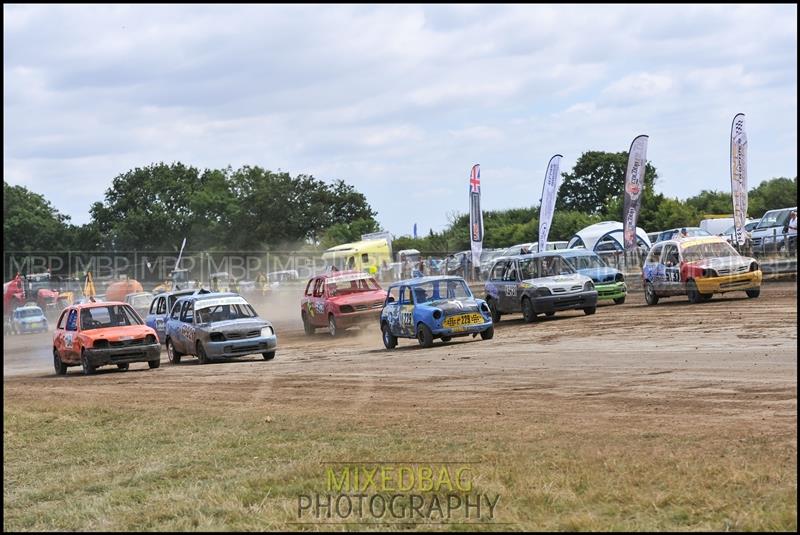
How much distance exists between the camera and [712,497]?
7.64 metres

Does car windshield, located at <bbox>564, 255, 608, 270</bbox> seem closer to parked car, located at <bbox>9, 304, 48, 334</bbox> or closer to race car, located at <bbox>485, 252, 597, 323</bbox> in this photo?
race car, located at <bbox>485, 252, 597, 323</bbox>

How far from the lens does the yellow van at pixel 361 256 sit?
5278cm

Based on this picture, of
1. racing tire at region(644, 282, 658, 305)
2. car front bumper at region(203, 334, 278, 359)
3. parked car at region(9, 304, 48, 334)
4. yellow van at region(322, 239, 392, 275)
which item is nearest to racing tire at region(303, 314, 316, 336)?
car front bumper at region(203, 334, 278, 359)

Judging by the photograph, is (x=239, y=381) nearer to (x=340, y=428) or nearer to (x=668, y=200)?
(x=340, y=428)

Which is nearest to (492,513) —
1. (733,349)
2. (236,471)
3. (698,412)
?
(236,471)

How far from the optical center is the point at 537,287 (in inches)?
1017

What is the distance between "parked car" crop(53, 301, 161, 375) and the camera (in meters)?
23.2

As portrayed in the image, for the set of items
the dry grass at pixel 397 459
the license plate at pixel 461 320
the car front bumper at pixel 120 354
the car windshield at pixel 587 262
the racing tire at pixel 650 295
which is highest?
the car windshield at pixel 587 262

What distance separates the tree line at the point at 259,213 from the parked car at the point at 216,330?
43.6 metres

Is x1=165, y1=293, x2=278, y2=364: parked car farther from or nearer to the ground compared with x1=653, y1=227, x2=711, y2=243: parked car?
nearer to the ground

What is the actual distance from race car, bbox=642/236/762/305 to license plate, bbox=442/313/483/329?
20.4 ft

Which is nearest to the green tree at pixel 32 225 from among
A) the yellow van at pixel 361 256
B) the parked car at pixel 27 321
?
the parked car at pixel 27 321

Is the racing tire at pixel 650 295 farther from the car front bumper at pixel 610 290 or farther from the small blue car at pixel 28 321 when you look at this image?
the small blue car at pixel 28 321

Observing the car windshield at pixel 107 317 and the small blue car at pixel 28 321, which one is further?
the small blue car at pixel 28 321
